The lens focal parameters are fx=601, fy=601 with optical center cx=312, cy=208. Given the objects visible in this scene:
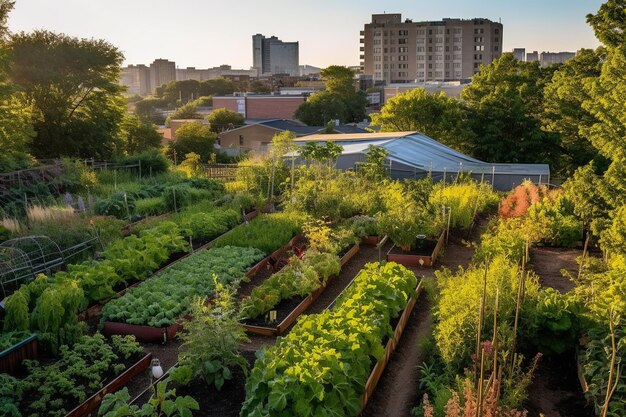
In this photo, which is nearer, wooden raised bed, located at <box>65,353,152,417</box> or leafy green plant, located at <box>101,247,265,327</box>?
wooden raised bed, located at <box>65,353,152,417</box>

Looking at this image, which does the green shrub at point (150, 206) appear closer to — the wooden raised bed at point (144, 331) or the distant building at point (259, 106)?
the wooden raised bed at point (144, 331)

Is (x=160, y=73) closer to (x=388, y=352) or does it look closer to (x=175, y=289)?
(x=175, y=289)

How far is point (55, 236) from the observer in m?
9.54

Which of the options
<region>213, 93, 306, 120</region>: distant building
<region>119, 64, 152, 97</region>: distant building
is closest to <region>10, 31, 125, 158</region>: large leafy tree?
<region>213, 93, 306, 120</region>: distant building

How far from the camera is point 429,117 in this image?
2969 cm

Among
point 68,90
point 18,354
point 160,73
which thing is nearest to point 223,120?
point 68,90

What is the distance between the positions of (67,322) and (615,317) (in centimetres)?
576

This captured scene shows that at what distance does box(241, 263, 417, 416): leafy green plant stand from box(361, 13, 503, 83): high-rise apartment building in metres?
102

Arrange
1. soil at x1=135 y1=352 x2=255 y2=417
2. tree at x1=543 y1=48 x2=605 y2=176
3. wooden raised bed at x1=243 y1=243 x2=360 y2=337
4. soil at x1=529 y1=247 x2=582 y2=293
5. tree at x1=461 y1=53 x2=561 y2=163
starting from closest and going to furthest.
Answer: soil at x1=135 y1=352 x2=255 y2=417 → wooden raised bed at x1=243 y1=243 x2=360 y2=337 → soil at x1=529 y1=247 x2=582 y2=293 → tree at x1=543 y1=48 x2=605 y2=176 → tree at x1=461 y1=53 x2=561 y2=163

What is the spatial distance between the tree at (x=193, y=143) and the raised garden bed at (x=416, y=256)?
2185 centimetres

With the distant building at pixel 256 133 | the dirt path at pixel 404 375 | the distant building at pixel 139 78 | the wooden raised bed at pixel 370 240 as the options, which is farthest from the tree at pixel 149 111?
the distant building at pixel 139 78

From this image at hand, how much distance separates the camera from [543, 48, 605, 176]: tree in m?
24.6

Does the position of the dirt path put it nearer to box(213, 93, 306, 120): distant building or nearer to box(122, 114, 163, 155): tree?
box(122, 114, 163, 155): tree

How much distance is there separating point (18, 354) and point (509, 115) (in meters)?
24.5
